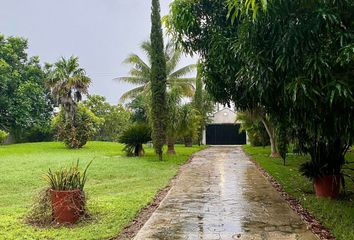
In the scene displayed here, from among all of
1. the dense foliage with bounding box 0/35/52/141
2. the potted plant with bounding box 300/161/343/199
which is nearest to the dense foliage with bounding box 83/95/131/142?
the dense foliage with bounding box 0/35/52/141

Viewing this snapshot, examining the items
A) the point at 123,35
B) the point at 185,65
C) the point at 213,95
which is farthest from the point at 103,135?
the point at 213,95

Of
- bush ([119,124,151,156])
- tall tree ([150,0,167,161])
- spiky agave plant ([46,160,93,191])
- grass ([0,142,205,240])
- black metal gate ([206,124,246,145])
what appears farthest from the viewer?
black metal gate ([206,124,246,145])

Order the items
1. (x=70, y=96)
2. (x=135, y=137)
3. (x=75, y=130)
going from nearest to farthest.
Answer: (x=135, y=137), (x=75, y=130), (x=70, y=96)

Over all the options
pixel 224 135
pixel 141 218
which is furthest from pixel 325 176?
pixel 224 135

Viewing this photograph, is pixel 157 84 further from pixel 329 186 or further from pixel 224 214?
pixel 224 214

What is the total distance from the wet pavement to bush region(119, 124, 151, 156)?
818 cm

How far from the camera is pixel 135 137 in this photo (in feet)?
60.5

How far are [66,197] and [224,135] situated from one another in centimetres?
3124

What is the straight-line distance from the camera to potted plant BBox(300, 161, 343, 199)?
306 inches

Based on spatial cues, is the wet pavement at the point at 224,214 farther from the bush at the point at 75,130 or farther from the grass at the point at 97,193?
the bush at the point at 75,130

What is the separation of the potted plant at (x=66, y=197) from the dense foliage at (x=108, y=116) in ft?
95.5

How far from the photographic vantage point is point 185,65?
28984 mm

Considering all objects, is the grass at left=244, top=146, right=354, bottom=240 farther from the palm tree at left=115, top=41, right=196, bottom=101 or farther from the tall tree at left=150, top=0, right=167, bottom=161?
the palm tree at left=115, top=41, right=196, bottom=101

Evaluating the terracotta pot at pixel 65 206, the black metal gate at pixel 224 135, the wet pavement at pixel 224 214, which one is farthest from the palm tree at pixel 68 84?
the terracotta pot at pixel 65 206
